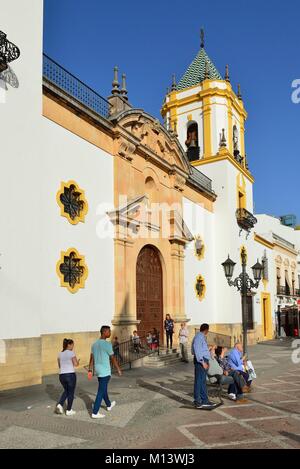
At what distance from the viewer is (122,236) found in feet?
54.6

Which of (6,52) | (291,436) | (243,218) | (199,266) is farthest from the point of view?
(243,218)

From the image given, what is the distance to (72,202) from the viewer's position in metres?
14.7

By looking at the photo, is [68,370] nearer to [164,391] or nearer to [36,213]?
[164,391]

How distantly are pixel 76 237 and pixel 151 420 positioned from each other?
7.77m

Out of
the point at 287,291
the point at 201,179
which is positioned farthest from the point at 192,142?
the point at 287,291

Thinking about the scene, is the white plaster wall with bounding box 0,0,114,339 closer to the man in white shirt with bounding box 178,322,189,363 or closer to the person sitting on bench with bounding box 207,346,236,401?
the man in white shirt with bounding box 178,322,189,363

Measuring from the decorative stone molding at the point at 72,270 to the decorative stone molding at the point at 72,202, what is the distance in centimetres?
105

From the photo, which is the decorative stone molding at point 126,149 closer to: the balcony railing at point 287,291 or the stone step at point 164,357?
the stone step at point 164,357

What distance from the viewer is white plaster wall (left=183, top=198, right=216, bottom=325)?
2234 centimetres

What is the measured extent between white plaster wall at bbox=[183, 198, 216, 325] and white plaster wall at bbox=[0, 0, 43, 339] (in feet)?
38.3

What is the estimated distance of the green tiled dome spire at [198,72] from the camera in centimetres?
2795

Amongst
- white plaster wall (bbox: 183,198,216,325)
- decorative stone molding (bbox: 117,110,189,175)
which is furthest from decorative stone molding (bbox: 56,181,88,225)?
white plaster wall (bbox: 183,198,216,325)
